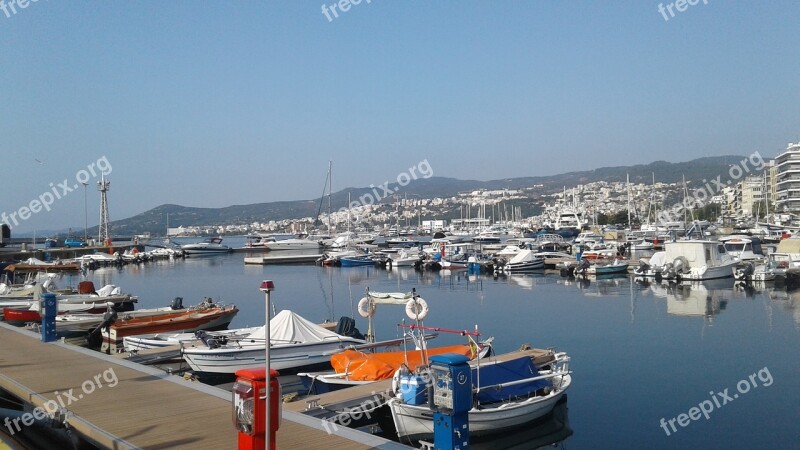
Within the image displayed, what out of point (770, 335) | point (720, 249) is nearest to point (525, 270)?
point (720, 249)

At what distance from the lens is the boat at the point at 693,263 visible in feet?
148

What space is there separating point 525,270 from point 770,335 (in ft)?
111

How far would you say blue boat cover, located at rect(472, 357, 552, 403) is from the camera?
44.4 ft

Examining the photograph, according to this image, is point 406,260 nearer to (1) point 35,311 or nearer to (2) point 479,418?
(1) point 35,311

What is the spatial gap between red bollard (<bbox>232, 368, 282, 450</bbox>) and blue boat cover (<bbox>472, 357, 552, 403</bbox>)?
23.4 feet

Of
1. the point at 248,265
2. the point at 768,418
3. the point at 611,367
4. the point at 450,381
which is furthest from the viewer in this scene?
the point at 248,265

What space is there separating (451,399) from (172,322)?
67.5 feet

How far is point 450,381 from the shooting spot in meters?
7.45

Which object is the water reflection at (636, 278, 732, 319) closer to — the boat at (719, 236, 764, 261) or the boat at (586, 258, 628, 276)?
the boat at (586, 258, 628, 276)

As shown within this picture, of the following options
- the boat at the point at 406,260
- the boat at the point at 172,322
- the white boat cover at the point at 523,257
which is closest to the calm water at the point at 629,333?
the white boat cover at the point at 523,257

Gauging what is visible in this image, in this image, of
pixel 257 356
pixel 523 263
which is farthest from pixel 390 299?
pixel 523 263

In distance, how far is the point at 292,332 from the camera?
64.3 ft

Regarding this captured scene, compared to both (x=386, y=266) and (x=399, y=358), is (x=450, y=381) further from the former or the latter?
(x=386, y=266)

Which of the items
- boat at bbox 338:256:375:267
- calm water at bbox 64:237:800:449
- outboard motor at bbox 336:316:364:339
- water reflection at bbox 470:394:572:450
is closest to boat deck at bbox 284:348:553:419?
water reflection at bbox 470:394:572:450
